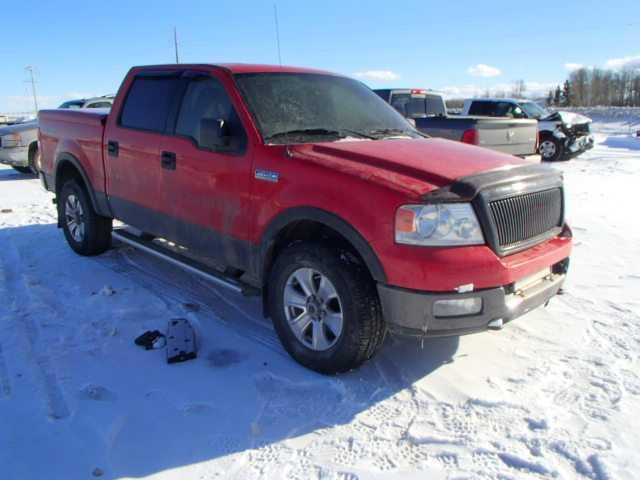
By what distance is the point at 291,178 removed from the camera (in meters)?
3.35

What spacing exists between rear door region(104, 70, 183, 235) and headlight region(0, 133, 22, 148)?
8.34 meters

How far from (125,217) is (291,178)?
2442mm

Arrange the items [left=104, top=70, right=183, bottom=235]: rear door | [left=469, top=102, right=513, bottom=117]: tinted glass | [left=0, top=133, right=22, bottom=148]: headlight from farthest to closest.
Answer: [left=469, top=102, right=513, bottom=117]: tinted glass → [left=0, top=133, right=22, bottom=148]: headlight → [left=104, top=70, right=183, bottom=235]: rear door

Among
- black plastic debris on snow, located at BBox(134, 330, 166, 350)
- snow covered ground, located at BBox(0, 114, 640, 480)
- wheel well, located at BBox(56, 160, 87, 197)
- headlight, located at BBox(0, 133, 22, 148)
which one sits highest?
headlight, located at BBox(0, 133, 22, 148)

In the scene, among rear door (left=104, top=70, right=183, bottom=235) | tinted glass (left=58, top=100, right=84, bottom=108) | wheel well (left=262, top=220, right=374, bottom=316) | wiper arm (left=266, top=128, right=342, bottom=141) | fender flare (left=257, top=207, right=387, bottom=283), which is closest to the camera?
fender flare (left=257, top=207, right=387, bottom=283)

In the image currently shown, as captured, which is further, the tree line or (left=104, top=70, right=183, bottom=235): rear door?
the tree line

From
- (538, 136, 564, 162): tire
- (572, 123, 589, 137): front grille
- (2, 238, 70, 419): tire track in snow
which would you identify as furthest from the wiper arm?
(572, 123, 589, 137): front grille

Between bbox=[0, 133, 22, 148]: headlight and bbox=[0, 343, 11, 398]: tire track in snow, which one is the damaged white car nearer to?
bbox=[0, 133, 22, 148]: headlight

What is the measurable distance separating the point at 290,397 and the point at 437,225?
4.40ft

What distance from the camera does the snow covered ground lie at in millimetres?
2609

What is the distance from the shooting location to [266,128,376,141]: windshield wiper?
12.2 feet

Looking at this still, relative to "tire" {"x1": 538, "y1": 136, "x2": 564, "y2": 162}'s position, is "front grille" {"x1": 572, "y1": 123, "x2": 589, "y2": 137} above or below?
above

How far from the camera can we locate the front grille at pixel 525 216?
10.1 feet

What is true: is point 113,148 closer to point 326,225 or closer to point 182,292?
point 182,292
